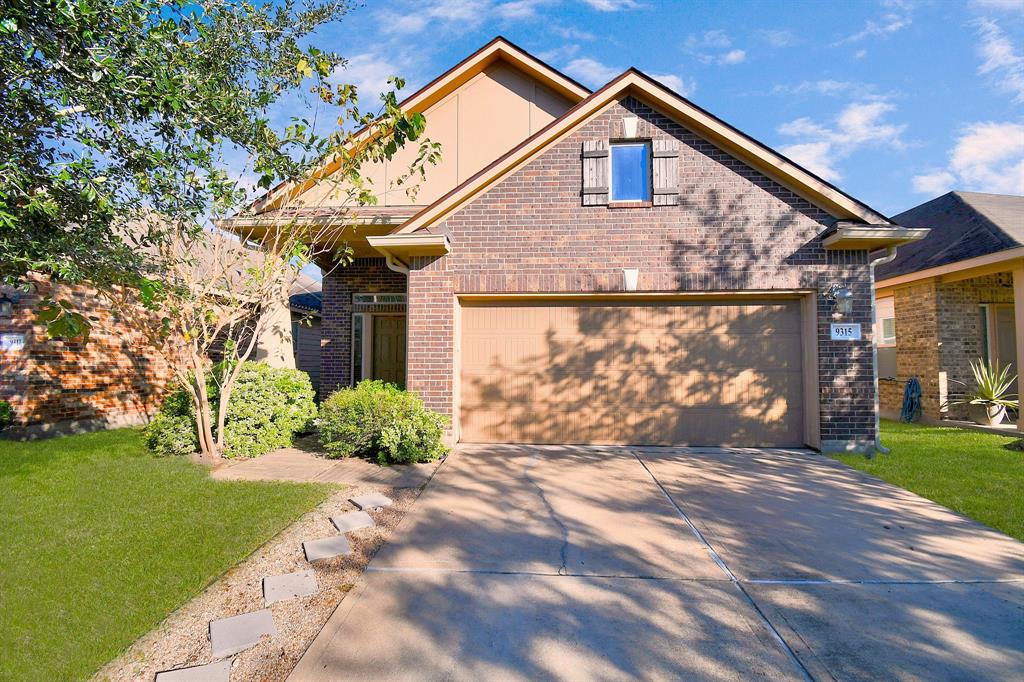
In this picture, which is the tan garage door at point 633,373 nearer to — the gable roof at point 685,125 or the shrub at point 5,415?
the gable roof at point 685,125

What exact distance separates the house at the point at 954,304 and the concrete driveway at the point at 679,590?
291 inches

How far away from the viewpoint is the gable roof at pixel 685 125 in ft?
24.8

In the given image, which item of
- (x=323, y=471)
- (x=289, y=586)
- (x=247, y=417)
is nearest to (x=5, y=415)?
(x=247, y=417)

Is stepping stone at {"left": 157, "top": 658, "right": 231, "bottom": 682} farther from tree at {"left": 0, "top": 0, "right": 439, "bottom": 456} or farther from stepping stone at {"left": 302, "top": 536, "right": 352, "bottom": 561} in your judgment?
tree at {"left": 0, "top": 0, "right": 439, "bottom": 456}

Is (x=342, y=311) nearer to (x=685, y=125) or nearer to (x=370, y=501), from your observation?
(x=370, y=501)

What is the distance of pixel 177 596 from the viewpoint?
3277 millimetres

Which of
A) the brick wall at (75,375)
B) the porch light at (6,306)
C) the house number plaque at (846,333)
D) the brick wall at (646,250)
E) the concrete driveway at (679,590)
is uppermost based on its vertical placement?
the brick wall at (646,250)

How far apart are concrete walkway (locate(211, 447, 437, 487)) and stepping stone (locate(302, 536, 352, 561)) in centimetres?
167

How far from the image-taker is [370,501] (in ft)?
17.0

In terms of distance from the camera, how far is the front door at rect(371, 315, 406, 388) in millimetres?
10633

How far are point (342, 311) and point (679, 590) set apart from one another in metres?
8.86

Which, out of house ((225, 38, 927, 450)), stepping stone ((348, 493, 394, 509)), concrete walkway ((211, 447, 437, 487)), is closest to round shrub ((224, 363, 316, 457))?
concrete walkway ((211, 447, 437, 487))

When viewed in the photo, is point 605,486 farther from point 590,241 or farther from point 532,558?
point 590,241

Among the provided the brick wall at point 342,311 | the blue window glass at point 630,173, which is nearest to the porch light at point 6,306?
the brick wall at point 342,311
